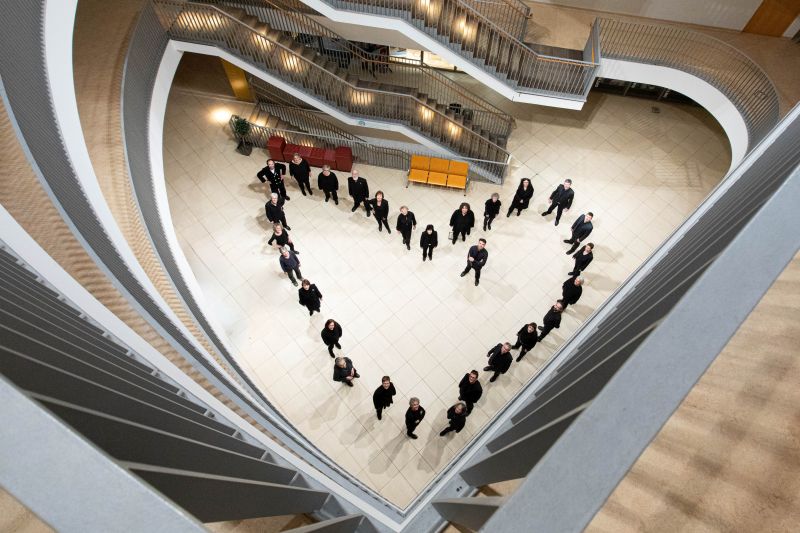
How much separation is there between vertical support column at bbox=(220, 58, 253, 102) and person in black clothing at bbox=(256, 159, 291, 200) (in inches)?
118

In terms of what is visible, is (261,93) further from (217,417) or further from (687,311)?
(687,311)

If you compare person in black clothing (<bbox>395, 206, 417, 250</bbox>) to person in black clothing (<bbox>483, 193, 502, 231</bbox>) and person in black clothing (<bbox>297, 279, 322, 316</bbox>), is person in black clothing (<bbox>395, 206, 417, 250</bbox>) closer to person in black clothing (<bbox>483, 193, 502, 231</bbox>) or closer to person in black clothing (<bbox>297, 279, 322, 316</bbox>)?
person in black clothing (<bbox>483, 193, 502, 231</bbox>)

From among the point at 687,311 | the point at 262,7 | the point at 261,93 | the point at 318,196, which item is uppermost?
the point at 262,7

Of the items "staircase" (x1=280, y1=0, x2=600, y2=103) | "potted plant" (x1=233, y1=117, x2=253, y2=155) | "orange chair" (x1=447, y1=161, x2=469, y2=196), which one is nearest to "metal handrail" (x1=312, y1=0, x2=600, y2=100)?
"staircase" (x1=280, y1=0, x2=600, y2=103)

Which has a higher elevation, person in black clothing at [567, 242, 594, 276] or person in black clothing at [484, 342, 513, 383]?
person in black clothing at [567, 242, 594, 276]

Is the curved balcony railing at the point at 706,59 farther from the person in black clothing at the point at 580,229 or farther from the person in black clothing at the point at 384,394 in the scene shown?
the person in black clothing at the point at 384,394

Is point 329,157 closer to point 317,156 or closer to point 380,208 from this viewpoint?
point 317,156

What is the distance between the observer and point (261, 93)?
11414 mm

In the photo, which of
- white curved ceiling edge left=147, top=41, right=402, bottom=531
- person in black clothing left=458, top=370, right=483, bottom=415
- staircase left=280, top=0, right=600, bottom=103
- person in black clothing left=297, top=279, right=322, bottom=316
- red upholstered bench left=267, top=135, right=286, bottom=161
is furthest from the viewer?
red upholstered bench left=267, top=135, right=286, bottom=161

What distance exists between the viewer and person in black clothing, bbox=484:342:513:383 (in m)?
7.74

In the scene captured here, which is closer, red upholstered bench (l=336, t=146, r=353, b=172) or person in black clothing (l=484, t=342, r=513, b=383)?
person in black clothing (l=484, t=342, r=513, b=383)

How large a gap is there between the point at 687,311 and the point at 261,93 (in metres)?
11.7

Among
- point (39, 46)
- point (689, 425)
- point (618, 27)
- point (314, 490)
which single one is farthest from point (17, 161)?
point (618, 27)

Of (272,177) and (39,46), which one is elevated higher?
(272,177)
